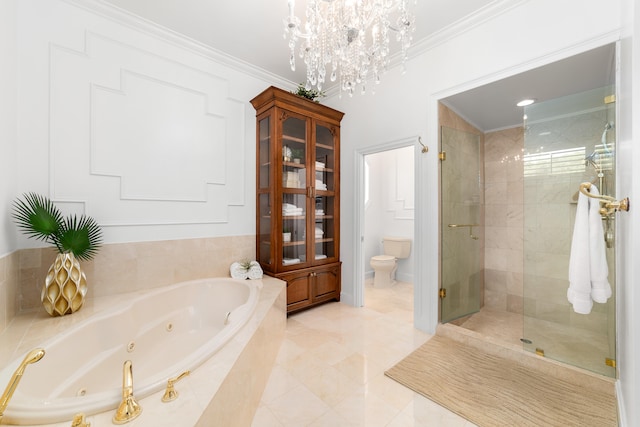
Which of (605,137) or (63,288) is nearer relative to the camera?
(63,288)

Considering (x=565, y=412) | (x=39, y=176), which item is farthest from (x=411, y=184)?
(x=39, y=176)

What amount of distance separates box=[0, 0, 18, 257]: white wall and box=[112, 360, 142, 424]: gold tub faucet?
56.6 inches

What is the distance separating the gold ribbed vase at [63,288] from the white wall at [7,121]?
272 millimetres

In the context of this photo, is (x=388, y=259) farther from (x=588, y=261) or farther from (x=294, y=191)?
(x=588, y=261)

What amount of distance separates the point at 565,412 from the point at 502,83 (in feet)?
7.38

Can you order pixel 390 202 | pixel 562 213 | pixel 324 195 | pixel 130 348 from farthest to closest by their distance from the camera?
pixel 390 202 < pixel 324 195 < pixel 562 213 < pixel 130 348

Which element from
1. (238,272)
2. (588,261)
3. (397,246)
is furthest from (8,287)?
(397,246)

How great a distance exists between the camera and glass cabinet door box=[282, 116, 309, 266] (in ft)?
8.87

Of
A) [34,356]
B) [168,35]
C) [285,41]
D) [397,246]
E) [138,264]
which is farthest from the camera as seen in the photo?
[397,246]

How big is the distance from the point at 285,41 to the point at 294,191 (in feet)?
4.73

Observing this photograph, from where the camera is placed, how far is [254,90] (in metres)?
2.87

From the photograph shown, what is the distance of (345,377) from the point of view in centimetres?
170

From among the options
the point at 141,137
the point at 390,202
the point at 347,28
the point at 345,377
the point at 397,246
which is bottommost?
the point at 345,377

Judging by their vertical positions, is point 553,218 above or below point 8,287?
above
